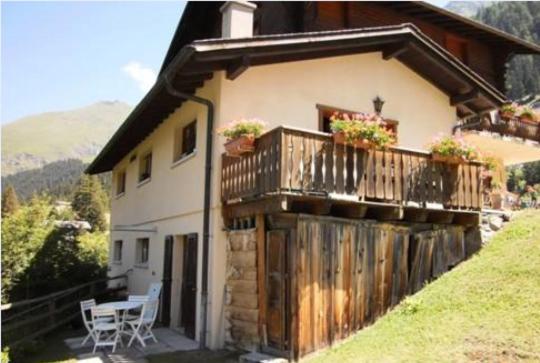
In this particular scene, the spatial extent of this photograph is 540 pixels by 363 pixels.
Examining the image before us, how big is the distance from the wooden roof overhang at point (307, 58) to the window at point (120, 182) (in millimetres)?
5093

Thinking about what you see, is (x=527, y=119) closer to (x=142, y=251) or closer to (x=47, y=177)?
(x=142, y=251)

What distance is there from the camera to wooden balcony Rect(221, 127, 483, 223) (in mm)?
8117

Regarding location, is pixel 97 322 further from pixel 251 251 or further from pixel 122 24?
pixel 122 24

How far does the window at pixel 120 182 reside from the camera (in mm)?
20202

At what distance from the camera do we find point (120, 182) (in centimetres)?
2080

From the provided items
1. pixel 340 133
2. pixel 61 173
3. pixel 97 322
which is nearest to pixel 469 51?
pixel 340 133

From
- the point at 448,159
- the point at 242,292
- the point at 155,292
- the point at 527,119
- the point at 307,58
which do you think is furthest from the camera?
the point at 527,119

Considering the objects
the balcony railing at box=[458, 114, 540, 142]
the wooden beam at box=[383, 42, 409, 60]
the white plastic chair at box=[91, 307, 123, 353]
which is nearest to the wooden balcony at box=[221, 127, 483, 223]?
the white plastic chair at box=[91, 307, 123, 353]

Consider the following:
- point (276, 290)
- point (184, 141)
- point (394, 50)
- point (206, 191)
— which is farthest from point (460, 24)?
point (276, 290)

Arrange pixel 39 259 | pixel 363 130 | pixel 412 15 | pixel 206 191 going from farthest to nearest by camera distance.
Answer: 1. pixel 39 259
2. pixel 412 15
3. pixel 206 191
4. pixel 363 130

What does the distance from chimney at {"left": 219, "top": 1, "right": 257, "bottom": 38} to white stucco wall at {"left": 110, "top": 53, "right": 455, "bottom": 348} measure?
2.60 ft

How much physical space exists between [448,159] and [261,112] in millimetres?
3931

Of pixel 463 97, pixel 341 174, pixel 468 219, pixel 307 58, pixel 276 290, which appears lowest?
pixel 276 290

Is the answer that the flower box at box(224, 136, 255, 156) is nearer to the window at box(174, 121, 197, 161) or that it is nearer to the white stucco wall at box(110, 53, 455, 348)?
the white stucco wall at box(110, 53, 455, 348)
